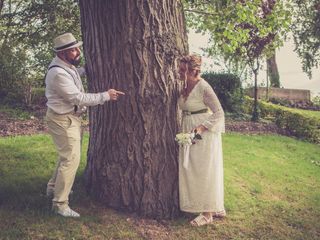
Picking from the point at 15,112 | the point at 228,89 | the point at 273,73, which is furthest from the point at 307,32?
the point at 15,112

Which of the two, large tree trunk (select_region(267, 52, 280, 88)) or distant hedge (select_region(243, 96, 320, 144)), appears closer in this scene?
→ distant hedge (select_region(243, 96, 320, 144))

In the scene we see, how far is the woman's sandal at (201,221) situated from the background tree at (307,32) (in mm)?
22262

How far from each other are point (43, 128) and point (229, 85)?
25.3ft

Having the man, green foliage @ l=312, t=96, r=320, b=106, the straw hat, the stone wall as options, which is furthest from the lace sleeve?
green foliage @ l=312, t=96, r=320, b=106

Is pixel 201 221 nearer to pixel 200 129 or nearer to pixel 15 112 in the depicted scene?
pixel 200 129

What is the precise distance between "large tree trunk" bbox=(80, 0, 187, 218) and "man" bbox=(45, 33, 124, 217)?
0.40 meters

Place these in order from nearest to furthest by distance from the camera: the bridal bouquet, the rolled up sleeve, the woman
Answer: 1. the rolled up sleeve
2. the bridal bouquet
3. the woman

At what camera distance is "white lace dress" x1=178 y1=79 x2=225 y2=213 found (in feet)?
19.4

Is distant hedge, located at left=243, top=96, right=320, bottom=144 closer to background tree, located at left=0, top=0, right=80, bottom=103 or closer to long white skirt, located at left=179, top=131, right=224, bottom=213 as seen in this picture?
background tree, located at left=0, top=0, right=80, bottom=103

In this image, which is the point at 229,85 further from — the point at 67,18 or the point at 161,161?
the point at 161,161

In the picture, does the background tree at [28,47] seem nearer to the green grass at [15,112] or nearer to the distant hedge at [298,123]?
the green grass at [15,112]

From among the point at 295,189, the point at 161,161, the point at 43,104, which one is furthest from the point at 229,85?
the point at 161,161

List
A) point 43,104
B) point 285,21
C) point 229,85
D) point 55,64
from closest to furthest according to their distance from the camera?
point 55,64, point 285,21, point 43,104, point 229,85

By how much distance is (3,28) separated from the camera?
1753 cm
